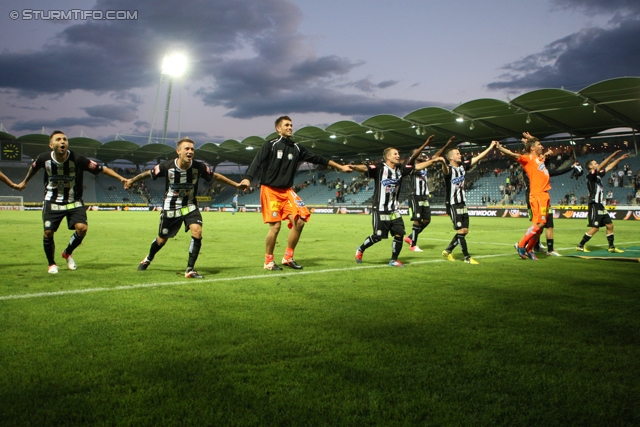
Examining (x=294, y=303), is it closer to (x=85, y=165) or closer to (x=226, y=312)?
(x=226, y=312)

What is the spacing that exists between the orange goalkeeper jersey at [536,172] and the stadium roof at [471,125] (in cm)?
2273

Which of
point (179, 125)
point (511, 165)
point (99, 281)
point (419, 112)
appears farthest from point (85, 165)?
point (179, 125)

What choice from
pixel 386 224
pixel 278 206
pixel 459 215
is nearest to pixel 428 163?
pixel 386 224

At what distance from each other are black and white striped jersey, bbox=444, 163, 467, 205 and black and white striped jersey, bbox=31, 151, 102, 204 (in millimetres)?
6279

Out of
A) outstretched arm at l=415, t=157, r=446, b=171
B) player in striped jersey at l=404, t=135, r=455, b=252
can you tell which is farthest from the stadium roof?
outstretched arm at l=415, t=157, r=446, b=171

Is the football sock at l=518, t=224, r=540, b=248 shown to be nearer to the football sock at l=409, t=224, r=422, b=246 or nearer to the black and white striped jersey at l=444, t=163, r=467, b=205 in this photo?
the black and white striped jersey at l=444, t=163, r=467, b=205

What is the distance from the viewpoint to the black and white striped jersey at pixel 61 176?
7043mm

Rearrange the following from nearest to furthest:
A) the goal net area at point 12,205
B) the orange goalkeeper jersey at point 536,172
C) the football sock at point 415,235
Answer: the orange goalkeeper jersey at point 536,172 → the football sock at point 415,235 → the goal net area at point 12,205

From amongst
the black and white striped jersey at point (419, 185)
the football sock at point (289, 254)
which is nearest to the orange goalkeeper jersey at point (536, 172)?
the black and white striped jersey at point (419, 185)

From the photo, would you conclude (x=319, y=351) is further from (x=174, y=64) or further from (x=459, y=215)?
(x=174, y=64)

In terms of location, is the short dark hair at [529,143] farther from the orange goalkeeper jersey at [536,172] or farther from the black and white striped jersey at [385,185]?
the black and white striped jersey at [385,185]

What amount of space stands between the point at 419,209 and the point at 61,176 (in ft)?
26.2

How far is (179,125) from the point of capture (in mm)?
75125

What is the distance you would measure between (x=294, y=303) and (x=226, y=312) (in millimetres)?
730
